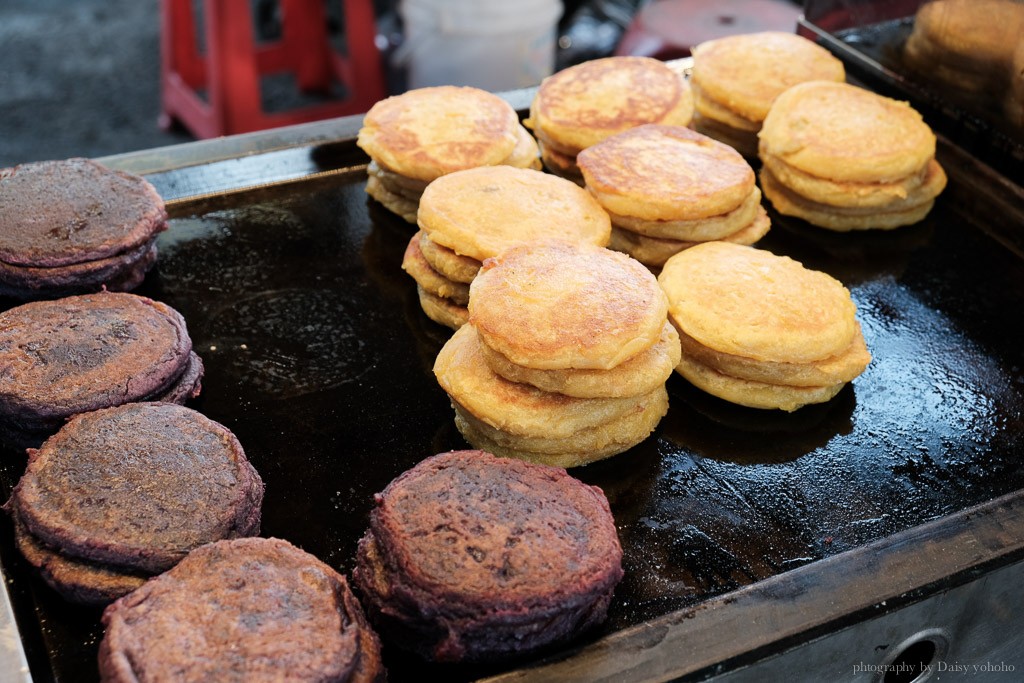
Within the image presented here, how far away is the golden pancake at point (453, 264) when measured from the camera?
305 cm

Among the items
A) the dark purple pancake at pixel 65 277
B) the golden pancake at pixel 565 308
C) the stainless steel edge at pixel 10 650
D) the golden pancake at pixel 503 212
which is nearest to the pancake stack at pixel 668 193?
the golden pancake at pixel 503 212

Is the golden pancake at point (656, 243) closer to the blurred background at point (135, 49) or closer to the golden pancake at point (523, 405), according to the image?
the golden pancake at point (523, 405)

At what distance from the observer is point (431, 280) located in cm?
318

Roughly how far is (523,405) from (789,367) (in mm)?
851

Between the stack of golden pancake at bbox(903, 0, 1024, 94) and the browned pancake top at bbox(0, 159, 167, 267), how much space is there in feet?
10.5

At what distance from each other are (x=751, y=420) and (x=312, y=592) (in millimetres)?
1511

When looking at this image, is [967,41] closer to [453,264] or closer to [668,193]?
[668,193]

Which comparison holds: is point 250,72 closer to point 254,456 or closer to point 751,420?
point 254,456

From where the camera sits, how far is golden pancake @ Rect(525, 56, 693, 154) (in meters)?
3.76

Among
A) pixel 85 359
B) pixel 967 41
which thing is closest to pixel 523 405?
pixel 85 359

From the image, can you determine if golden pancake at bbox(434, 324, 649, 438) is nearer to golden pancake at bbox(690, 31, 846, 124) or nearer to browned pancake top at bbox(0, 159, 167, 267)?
browned pancake top at bbox(0, 159, 167, 267)

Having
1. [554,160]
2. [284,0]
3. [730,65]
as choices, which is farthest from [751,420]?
[284,0]

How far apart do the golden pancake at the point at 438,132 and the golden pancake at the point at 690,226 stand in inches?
23.3

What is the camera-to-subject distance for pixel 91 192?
3.29 m
